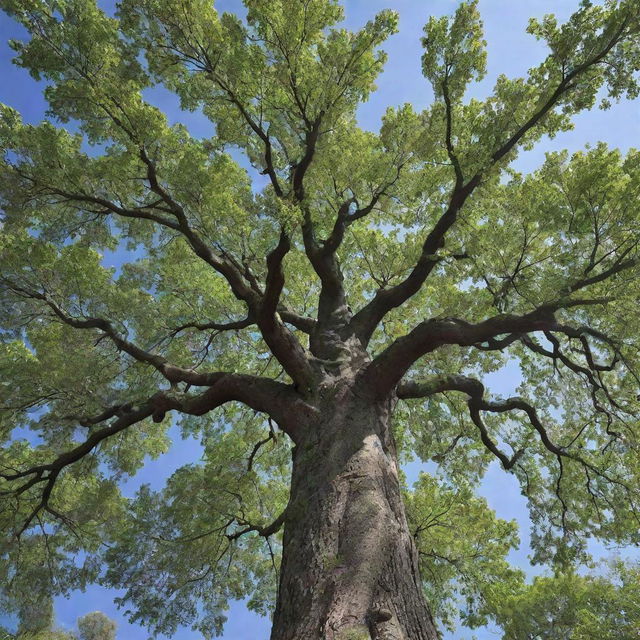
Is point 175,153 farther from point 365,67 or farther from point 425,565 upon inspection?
point 425,565

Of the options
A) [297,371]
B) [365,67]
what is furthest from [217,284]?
[365,67]

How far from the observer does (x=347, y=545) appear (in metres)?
3.18

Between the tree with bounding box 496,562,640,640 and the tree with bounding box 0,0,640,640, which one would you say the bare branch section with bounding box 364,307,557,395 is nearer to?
the tree with bounding box 0,0,640,640

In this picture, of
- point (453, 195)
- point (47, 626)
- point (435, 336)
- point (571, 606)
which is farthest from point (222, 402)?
point (571, 606)

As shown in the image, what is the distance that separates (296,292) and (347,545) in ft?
20.8

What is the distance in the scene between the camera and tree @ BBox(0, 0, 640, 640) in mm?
4941

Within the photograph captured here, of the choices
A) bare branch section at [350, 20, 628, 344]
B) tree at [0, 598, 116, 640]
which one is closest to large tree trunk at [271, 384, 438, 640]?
bare branch section at [350, 20, 628, 344]

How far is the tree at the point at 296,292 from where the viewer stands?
16.2 feet

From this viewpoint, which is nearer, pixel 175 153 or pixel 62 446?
pixel 175 153

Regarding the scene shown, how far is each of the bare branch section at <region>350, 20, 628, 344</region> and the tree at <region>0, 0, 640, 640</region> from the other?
37 mm

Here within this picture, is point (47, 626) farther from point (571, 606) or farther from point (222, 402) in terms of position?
point (571, 606)

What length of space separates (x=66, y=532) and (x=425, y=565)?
602 cm

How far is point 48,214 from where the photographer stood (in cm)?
685

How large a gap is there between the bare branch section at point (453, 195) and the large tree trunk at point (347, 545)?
2080mm
